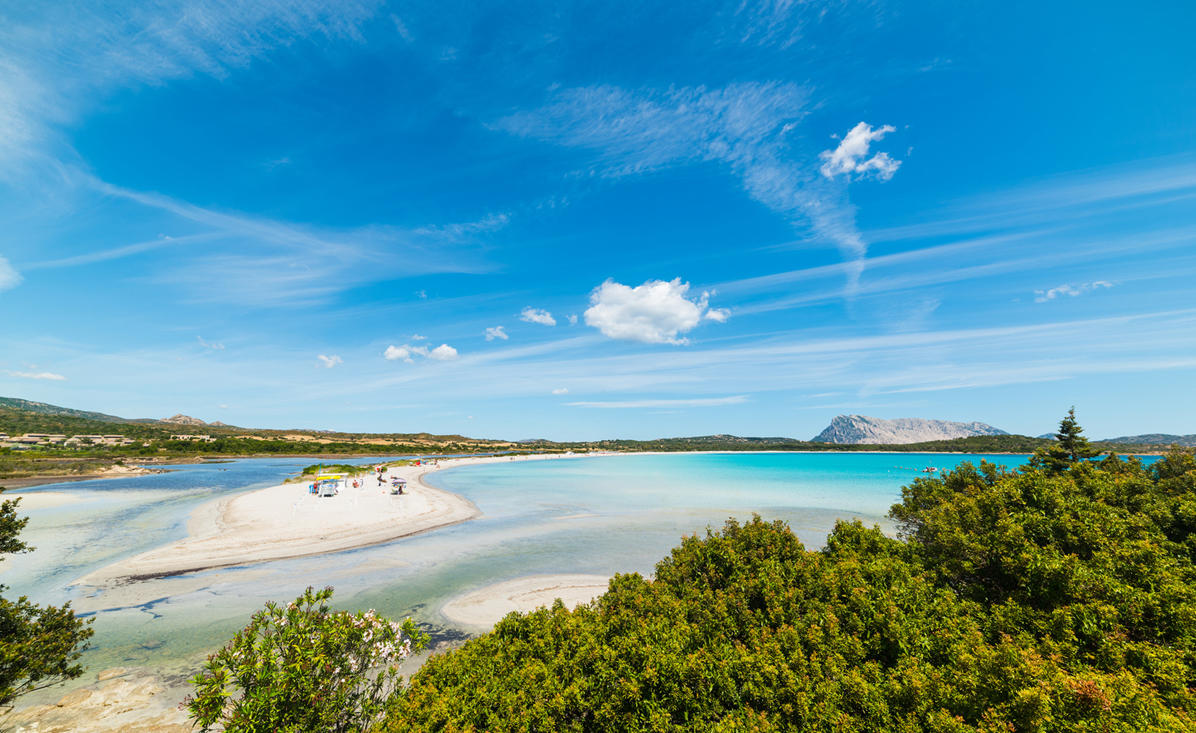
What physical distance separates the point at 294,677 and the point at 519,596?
16.7 m

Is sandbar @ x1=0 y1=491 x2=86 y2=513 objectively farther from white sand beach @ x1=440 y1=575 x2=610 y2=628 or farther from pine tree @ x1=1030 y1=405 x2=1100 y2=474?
pine tree @ x1=1030 y1=405 x2=1100 y2=474

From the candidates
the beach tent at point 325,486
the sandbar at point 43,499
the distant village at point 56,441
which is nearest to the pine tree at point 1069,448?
the beach tent at point 325,486

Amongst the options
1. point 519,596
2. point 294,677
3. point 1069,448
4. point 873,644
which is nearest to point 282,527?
point 519,596

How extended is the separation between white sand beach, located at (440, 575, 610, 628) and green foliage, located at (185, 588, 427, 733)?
1158 cm

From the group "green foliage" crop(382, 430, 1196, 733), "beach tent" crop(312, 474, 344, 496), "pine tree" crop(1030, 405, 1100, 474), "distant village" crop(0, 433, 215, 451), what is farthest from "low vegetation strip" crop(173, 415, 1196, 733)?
"distant village" crop(0, 433, 215, 451)

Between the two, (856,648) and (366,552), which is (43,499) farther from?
(856,648)

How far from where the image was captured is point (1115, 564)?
413 inches

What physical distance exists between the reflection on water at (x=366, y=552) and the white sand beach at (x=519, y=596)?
104cm

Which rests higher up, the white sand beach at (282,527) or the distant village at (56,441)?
the distant village at (56,441)

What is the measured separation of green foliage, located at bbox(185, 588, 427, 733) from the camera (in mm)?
6652

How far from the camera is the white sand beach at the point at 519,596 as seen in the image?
20125 mm

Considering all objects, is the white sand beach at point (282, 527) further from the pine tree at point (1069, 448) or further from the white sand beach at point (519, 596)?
the pine tree at point (1069, 448)

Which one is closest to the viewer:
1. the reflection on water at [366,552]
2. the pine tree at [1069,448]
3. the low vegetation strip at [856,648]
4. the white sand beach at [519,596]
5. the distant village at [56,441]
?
the low vegetation strip at [856,648]

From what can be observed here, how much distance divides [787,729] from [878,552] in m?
10.1
